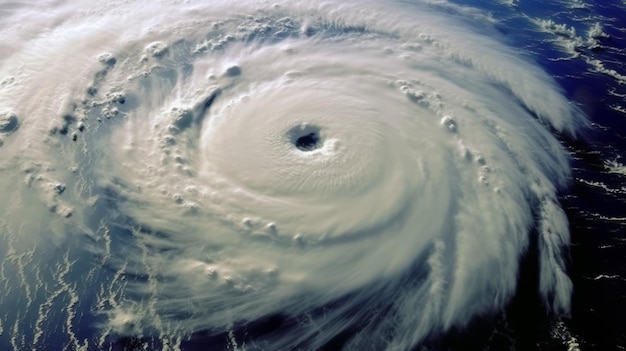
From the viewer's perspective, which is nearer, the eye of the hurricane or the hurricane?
the hurricane

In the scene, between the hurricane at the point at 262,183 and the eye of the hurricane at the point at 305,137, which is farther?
the eye of the hurricane at the point at 305,137

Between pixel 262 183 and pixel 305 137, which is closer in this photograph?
pixel 262 183

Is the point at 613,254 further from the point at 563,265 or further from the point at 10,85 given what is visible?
the point at 10,85

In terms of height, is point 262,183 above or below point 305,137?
below

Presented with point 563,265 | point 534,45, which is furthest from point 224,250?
point 534,45
